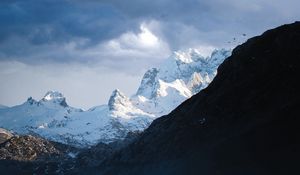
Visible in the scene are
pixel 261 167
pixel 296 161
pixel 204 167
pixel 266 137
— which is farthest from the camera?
→ pixel 204 167

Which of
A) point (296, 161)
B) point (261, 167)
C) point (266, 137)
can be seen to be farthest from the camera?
point (266, 137)

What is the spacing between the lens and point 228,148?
188m

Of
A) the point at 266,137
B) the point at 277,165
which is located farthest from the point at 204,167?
the point at 277,165

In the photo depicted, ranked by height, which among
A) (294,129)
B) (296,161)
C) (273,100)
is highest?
(273,100)

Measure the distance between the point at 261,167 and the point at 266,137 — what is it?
15.4m

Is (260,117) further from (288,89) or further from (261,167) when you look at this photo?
(261,167)

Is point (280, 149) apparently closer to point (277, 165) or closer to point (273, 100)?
point (277, 165)

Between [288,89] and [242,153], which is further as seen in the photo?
[288,89]

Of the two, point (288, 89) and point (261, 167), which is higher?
point (288, 89)

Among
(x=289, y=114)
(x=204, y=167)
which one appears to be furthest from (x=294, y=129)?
(x=204, y=167)

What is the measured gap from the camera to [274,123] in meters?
180

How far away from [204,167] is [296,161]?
1715 inches

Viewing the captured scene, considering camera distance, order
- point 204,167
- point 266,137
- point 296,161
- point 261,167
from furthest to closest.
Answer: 1. point 204,167
2. point 266,137
3. point 261,167
4. point 296,161

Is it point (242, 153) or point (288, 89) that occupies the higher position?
point (288, 89)
